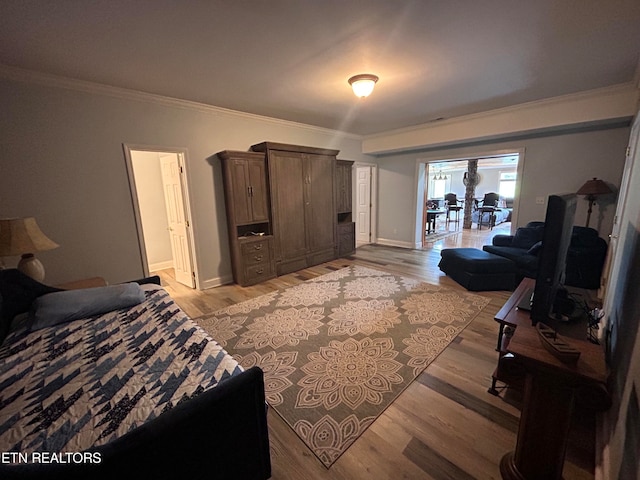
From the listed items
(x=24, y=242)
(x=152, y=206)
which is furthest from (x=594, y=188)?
(x=152, y=206)

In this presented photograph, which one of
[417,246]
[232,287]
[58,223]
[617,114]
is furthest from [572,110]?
[58,223]

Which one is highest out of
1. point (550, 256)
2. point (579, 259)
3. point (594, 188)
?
point (594, 188)

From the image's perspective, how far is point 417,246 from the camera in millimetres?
6352

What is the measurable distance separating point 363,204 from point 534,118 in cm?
375

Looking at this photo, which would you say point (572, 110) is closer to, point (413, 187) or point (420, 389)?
point (413, 187)

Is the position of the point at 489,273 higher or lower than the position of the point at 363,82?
lower

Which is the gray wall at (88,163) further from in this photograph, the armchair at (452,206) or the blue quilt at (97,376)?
the armchair at (452,206)

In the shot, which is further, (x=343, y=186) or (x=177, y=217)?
(x=343, y=186)

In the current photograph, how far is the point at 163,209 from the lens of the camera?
5.29 m

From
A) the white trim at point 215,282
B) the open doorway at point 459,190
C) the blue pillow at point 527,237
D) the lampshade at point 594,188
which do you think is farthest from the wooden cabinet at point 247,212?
the lampshade at point 594,188

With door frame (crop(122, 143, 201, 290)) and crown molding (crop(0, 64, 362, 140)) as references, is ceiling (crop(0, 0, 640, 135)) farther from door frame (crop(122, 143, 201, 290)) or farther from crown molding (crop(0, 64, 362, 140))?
door frame (crop(122, 143, 201, 290))

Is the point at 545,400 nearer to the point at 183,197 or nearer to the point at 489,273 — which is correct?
Answer: the point at 489,273

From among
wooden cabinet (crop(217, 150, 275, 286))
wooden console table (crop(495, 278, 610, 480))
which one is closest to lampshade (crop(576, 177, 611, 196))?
wooden console table (crop(495, 278, 610, 480))

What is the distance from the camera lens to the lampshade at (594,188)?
3717 millimetres
